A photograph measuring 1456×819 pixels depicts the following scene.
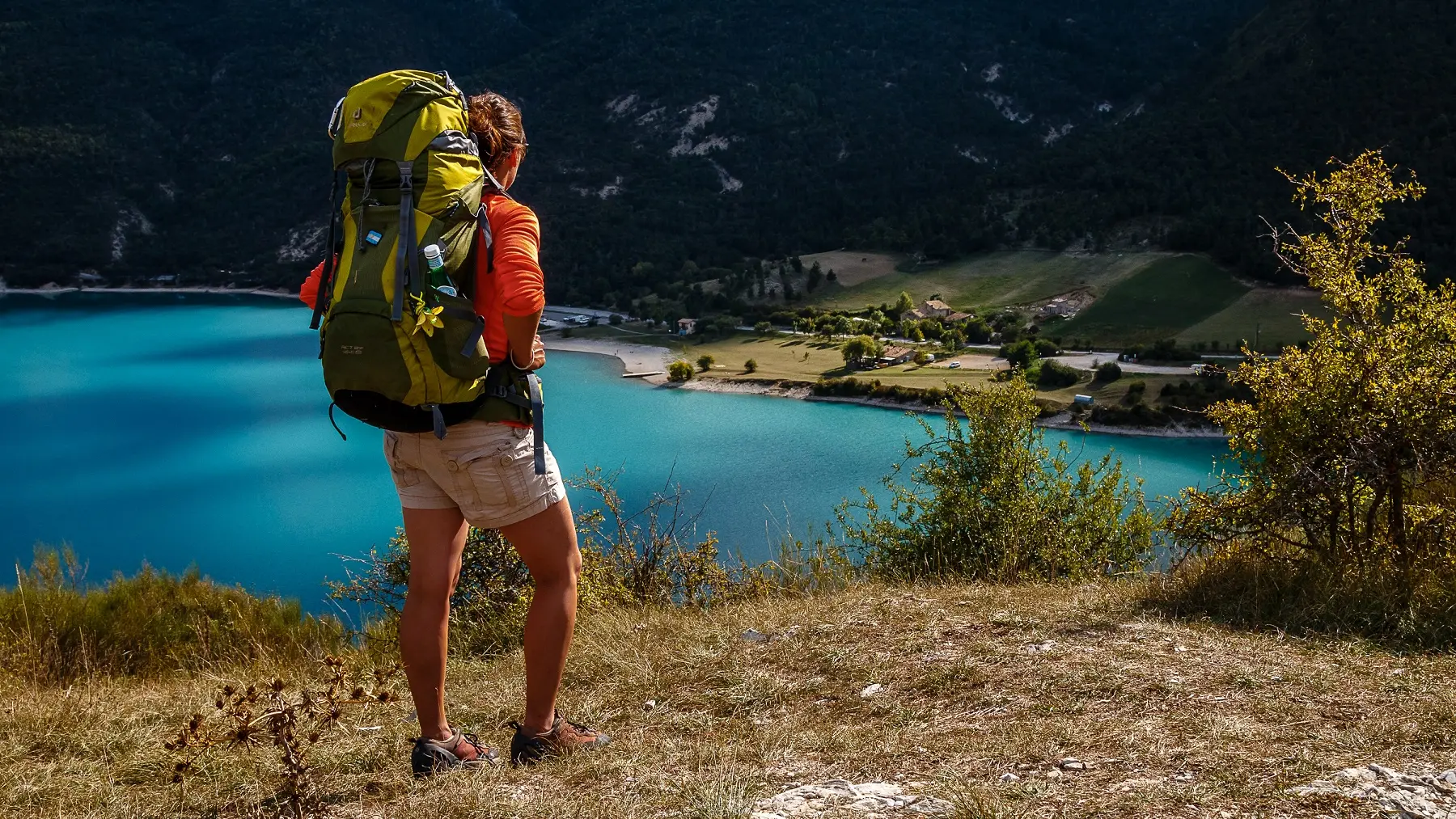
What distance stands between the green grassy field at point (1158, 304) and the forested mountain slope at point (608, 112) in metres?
11.8

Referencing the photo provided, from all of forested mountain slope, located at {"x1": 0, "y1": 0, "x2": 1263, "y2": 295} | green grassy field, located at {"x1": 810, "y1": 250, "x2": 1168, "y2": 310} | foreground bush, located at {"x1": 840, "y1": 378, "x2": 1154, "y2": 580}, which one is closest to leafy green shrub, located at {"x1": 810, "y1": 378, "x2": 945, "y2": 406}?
green grassy field, located at {"x1": 810, "y1": 250, "x2": 1168, "y2": 310}

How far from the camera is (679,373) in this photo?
139ft

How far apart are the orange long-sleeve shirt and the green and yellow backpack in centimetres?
3

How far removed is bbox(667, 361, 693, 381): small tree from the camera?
1666 inches

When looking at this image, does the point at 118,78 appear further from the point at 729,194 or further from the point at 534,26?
the point at 729,194

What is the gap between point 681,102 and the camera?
84000mm

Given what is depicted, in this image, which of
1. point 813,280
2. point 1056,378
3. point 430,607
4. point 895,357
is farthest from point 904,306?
point 430,607

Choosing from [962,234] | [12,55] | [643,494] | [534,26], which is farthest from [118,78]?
[643,494]

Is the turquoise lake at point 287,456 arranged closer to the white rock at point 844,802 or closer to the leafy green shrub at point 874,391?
the leafy green shrub at point 874,391

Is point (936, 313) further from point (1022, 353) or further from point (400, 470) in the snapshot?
point (400, 470)

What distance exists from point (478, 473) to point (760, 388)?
3840 centimetres

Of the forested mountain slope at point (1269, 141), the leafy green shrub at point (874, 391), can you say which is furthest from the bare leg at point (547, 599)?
the forested mountain slope at point (1269, 141)

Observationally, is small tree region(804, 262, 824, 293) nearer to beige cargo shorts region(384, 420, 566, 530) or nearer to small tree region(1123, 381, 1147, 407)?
small tree region(1123, 381, 1147, 407)

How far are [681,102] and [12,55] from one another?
1941 inches
